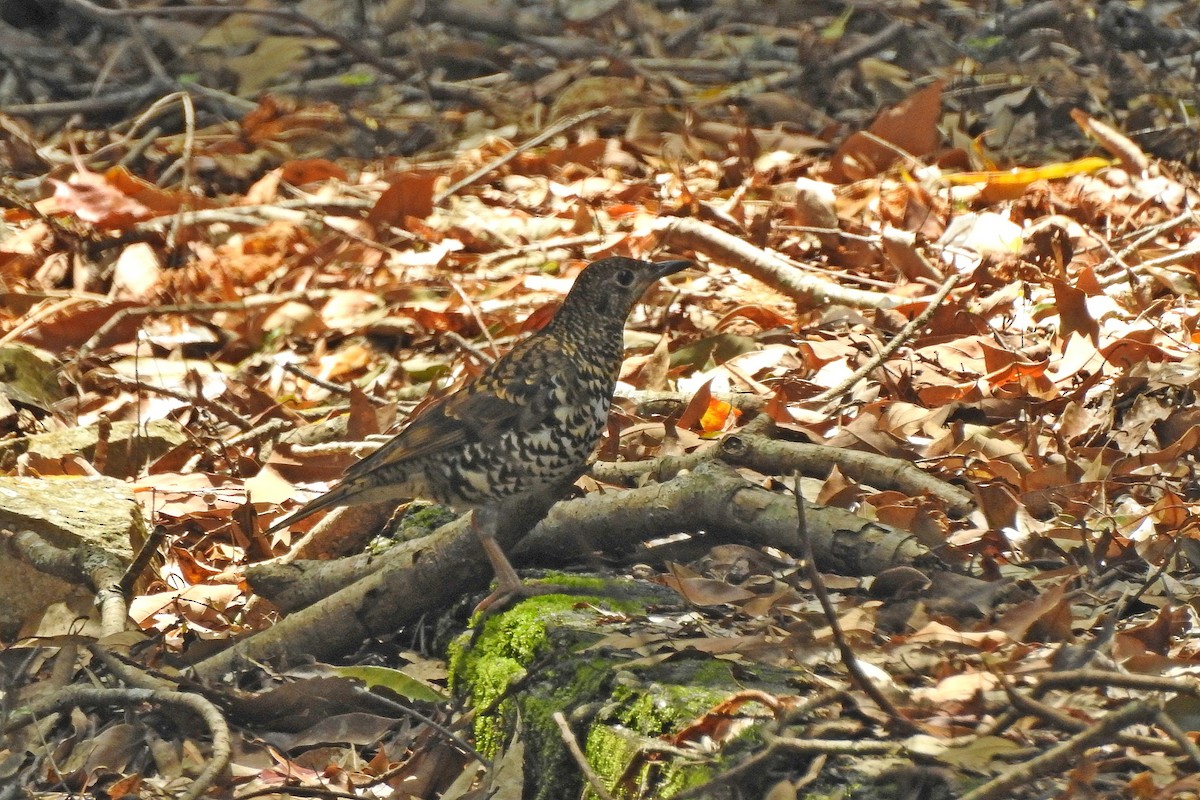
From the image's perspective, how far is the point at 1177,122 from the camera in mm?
7938

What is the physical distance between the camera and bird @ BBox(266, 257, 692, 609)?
13.9 ft

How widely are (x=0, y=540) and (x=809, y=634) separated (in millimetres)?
2792

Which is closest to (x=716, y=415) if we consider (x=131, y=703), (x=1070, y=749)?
(x=131, y=703)

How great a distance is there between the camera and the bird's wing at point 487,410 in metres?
4.34

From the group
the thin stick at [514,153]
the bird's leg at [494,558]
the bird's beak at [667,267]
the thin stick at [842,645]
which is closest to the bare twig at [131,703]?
the bird's leg at [494,558]

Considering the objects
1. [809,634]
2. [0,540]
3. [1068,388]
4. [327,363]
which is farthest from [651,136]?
[809,634]

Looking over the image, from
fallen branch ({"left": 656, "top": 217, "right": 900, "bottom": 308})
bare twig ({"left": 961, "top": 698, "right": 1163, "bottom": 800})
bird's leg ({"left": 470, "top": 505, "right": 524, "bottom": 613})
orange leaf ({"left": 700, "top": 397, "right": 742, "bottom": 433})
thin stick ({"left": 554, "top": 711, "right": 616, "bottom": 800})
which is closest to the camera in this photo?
bare twig ({"left": 961, "top": 698, "right": 1163, "bottom": 800})

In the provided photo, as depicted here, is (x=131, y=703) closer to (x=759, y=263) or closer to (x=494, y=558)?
(x=494, y=558)

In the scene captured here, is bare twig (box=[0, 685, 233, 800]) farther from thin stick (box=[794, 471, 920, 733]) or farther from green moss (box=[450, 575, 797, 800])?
thin stick (box=[794, 471, 920, 733])

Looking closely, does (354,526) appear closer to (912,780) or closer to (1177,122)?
(912,780)

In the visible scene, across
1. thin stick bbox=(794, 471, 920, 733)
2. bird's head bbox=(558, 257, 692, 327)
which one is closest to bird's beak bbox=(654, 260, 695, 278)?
bird's head bbox=(558, 257, 692, 327)

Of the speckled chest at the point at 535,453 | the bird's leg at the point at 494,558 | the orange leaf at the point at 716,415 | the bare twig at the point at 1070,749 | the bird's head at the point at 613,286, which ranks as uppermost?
the bare twig at the point at 1070,749

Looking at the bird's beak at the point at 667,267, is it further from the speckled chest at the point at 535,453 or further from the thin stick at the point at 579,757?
the thin stick at the point at 579,757

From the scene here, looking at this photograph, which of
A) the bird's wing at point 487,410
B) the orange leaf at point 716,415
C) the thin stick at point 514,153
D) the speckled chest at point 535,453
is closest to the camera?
the speckled chest at point 535,453
